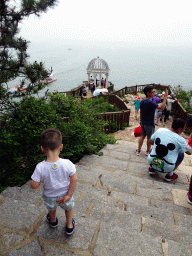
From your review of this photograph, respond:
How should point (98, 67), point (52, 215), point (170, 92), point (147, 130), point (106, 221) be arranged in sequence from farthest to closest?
point (98, 67) < point (170, 92) < point (147, 130) < point (106, 221) < point (52, 215)

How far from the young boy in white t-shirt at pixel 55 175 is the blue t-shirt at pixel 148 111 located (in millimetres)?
2723

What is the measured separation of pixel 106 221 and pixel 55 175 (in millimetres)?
900

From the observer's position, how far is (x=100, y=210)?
85.7 inches

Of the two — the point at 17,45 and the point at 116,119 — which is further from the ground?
the point at 17,45

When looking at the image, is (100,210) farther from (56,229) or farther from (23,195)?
(23,195)

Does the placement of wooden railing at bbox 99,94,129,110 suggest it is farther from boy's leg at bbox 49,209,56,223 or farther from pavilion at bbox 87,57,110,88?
boy's leg at bbox 49,209,56,223

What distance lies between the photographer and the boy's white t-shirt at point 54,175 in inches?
61.6

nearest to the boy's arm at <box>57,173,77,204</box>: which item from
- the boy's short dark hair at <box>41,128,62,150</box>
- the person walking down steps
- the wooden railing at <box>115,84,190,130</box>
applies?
the boy's short dark hair at <box>41,128,62,150</box>

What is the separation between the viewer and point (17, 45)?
333 cm

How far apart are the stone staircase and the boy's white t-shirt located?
0.44 meters

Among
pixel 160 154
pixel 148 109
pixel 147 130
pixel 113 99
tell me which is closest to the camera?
pixel 160 154

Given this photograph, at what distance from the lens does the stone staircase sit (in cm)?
158

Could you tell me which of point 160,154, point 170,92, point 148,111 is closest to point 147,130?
point 148,111

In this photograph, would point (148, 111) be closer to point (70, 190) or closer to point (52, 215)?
point (70, 190)
